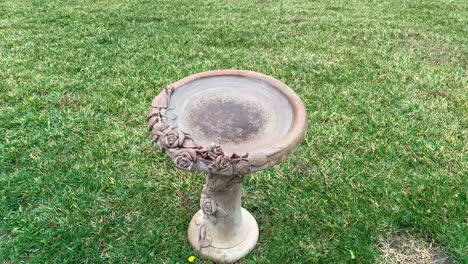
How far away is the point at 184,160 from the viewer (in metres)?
2.08

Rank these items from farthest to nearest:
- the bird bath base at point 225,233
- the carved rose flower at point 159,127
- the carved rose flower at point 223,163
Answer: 1. the bird bath base at point 225,233
2. the carved rose flower at point 159,127
3. the carved rose flower at point 223,163

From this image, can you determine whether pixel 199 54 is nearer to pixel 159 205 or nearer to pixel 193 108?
pixel 159 205

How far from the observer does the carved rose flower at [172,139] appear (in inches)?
84.0

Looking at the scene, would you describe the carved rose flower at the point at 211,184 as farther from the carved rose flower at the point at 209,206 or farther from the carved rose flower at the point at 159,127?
the carved rose flower at the point at 159,127

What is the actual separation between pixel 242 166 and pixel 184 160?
0.95ft

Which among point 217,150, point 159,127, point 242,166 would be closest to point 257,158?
point 242,166

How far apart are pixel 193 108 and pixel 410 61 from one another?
4.00 meters

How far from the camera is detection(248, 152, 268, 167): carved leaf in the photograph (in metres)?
2.10

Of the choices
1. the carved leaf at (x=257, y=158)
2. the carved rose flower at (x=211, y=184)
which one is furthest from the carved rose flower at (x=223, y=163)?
the carved rose flower at (x=211, y=184)

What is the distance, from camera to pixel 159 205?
3.27 metres

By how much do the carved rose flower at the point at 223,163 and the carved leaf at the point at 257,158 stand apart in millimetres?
113

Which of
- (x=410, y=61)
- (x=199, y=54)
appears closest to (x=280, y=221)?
(x=199, y=54)

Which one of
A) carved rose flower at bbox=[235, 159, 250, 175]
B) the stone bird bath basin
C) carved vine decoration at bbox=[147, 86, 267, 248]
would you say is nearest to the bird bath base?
the stone bird bath basin

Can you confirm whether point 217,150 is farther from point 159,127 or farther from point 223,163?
point 159,127
